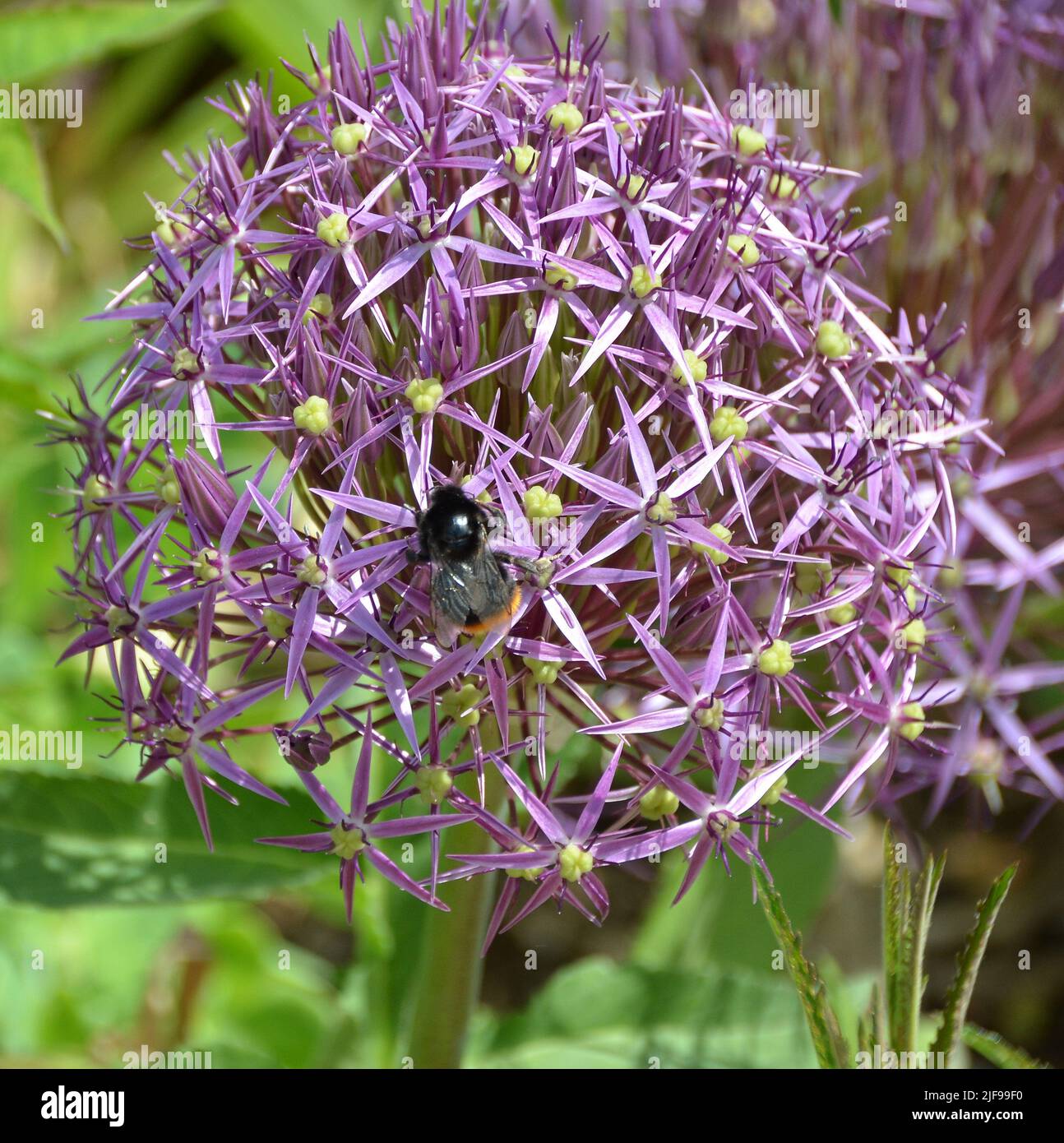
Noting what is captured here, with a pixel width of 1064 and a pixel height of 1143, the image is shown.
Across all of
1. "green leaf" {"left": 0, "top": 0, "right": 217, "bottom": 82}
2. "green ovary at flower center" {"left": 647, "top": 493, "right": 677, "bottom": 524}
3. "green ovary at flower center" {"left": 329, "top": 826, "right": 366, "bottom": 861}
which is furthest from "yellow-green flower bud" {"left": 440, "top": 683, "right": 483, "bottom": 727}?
"green leaf" {"left": 0, "top": 0, "right": 217, "bottom": 82}

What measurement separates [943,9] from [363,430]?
190 centimetres

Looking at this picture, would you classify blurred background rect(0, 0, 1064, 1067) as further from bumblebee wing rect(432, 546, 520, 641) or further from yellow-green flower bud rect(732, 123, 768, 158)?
bumblebee wing rect(432, 546, 520, 641)

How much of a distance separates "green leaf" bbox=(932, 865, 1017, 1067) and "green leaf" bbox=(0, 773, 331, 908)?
0.87m

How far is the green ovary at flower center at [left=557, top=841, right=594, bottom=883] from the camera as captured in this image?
4.51 ft

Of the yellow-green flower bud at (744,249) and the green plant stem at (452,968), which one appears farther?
the green plant stem at (452,968)

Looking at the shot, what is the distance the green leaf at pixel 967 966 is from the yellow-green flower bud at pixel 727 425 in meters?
0.63

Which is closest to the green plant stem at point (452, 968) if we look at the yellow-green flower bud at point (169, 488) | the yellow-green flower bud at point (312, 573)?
the yellow-green flower bud at point (312, 573)

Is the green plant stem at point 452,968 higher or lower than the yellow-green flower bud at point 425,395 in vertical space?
lower

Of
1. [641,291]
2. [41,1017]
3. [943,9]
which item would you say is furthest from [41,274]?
[641,291]

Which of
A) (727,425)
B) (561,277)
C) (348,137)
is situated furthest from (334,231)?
(727,425)

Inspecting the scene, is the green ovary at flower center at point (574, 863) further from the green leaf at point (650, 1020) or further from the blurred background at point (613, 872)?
the green leaf at point (650, 1020)

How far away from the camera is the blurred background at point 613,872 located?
6.50 ft

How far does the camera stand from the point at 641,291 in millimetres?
1405
